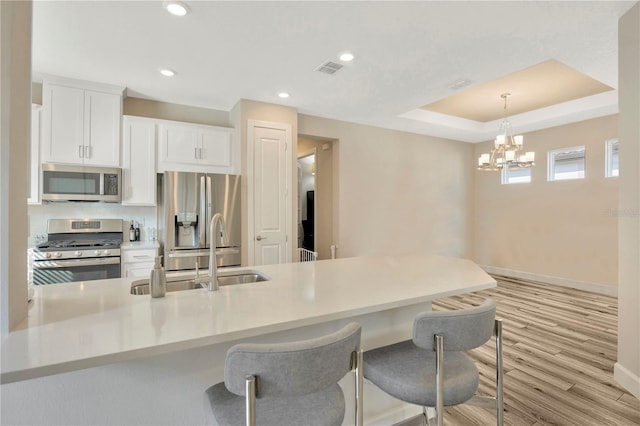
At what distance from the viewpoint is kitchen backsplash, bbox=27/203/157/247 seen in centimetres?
338

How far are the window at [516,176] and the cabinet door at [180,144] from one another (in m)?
5.38

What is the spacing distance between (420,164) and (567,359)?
3.79 meters

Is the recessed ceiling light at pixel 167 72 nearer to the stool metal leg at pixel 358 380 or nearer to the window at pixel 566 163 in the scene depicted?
the stool metal leg at pixel 358 380

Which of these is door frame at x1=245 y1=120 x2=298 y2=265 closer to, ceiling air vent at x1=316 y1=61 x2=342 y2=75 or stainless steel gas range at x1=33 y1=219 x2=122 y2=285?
ceiling air vent at x1=316 y1=61 x2=342 y2=75

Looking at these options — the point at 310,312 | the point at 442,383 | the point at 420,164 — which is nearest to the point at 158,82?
the point at 310,312

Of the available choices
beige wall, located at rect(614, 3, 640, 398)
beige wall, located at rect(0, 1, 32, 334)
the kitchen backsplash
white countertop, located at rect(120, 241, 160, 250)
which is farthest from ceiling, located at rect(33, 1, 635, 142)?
white countertop, located at rect(120, 241, 160, 250)

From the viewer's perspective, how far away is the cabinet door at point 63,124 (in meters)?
3.14

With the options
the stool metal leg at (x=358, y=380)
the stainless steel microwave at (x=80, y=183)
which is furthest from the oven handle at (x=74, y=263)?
the stool metal leg at (x=358, y=380)

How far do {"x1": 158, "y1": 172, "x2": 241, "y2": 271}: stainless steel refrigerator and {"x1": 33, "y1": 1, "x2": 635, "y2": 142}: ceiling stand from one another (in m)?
1.09

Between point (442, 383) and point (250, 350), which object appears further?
point (442, 383)

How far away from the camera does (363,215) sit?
511 cm

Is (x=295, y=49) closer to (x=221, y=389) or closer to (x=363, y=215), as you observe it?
(x=221, y=389)

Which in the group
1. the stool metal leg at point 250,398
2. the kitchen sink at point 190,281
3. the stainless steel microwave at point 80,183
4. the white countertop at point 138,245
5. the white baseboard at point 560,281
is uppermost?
the stainless steel microwave at point 80,183

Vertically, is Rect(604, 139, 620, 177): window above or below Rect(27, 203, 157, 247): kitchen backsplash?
above
